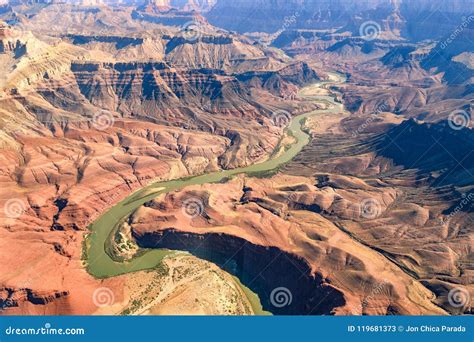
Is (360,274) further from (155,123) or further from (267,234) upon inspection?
(155,123)

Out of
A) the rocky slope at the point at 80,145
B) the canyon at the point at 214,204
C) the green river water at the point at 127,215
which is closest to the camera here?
the canyon at the point at 214,204

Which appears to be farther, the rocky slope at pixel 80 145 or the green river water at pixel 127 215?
the green river water at pixel 127 215

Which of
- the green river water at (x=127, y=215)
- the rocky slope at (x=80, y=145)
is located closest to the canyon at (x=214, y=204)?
the rocky slope at (x=80, y=145)

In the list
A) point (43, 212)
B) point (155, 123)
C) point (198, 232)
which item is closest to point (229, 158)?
point (155, 123)

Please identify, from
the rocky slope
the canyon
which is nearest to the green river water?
the canyon

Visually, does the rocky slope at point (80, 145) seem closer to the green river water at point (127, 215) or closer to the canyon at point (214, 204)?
the canyon at point (214, 204)

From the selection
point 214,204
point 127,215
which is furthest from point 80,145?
point 214,204

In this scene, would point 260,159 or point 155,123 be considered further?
point 155,123

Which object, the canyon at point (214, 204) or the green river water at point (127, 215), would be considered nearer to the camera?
the canyon at point (214, 204)

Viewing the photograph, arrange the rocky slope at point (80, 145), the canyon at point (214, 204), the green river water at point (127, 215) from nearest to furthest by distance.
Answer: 1. the canyon at point (214, 204)
2. the rocky slope at point (80, 145)
3. the green river water at point (127, 215)

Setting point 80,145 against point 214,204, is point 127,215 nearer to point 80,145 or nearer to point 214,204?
point 214,204

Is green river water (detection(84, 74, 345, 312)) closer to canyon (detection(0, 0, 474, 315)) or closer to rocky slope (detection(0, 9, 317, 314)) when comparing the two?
canyon (detection(0, 0, 474, 315))
